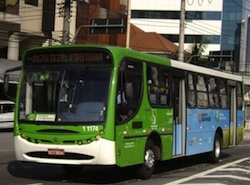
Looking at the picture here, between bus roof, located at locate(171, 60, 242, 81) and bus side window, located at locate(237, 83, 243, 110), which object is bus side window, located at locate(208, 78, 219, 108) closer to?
bus roof, located at locate(171, 60, 242, 81)

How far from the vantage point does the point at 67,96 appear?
9.96 m

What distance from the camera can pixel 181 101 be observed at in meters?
13.1

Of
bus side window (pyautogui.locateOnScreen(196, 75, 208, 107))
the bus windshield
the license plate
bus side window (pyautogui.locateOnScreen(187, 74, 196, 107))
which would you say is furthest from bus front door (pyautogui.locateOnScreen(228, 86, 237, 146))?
the license plate

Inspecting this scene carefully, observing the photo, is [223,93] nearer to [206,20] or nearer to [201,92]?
[201,92]

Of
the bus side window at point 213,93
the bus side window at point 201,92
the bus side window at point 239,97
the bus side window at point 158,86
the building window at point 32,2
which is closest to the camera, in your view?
the bus side window at point 158,86

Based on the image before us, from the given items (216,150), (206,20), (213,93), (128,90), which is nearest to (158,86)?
(128,90)

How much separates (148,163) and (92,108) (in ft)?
7.27

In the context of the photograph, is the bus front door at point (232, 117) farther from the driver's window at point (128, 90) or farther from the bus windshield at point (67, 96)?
the bus windshield at point (67, 96)

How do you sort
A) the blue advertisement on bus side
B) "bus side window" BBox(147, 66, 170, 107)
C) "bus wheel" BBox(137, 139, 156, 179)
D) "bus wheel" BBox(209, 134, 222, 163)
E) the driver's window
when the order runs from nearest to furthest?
the driver's window → "bus wheel" BBox(137, 139, 156, 179) → "bus side window" BBox(147, 66, 170, 107) → the blue advertisement on bus side → "bus wheel" BBox(209, 134, 222, 163)

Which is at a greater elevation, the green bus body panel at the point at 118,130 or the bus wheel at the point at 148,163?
the green bus body panel at the point at 118,130

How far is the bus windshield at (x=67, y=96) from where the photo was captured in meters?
9.77

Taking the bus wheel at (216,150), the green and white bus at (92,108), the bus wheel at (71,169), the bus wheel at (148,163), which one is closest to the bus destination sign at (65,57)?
the green and white bus at (92,108)

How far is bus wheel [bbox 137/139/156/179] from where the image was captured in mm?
10969

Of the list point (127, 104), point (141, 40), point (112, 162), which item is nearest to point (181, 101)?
point (127, 104)
